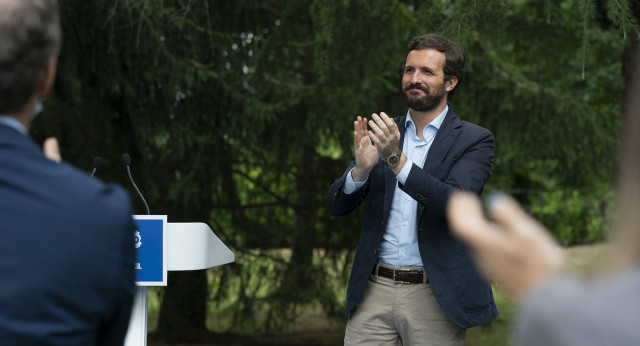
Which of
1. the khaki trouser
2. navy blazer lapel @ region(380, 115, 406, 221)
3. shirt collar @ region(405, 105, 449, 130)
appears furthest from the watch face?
the khaki trouser

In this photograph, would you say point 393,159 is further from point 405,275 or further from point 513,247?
point 513,247

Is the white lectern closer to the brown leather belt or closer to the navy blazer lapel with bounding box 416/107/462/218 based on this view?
the brown leather belt

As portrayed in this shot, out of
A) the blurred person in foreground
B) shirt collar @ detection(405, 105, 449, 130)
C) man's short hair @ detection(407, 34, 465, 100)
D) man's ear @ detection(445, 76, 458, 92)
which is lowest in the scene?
the blurred person in foreground

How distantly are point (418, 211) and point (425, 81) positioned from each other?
546 millimetres

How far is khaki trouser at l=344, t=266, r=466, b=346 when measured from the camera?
3.17 meters

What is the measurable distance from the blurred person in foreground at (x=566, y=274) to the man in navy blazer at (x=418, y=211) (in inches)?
78.0

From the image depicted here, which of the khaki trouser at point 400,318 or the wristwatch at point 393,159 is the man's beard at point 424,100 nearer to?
the wristwatch at point 393,159

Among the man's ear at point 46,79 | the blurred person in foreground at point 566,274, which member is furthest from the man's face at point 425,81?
the blurred person in foreground at point 566,274

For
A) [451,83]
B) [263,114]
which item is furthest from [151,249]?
[263,114]

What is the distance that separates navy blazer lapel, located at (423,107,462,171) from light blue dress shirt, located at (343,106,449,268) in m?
0.04

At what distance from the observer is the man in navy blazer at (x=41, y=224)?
129 cm

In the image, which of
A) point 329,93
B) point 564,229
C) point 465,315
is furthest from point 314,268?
point 564,229

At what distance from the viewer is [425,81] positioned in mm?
3283

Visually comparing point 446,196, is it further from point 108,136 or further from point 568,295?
point 108,136
